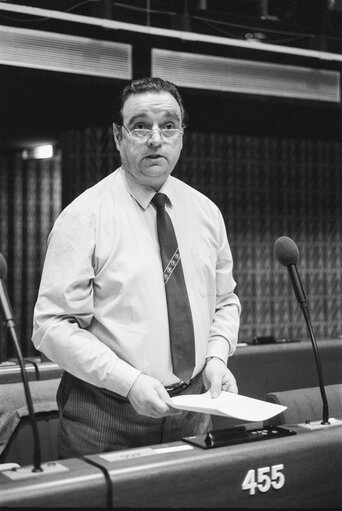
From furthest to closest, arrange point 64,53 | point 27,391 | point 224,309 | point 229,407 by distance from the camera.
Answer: point 64,53 < point 224,309 < point 229,407 < point 27,391

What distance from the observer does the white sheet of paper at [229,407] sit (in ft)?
4.43

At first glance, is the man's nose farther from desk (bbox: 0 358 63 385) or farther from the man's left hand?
desk (bbox: 0 358 63 385)

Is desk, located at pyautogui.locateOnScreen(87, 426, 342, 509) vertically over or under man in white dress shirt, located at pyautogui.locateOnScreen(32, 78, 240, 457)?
under

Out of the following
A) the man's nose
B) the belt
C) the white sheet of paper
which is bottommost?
the belt

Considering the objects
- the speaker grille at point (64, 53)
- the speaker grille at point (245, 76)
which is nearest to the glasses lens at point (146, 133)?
the speaker grille at point (64, 53)

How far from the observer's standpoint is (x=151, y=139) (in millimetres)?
1723

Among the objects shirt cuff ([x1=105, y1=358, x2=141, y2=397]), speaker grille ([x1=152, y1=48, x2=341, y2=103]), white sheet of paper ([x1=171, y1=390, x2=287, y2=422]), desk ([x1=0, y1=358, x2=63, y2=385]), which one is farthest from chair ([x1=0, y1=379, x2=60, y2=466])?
speaker grille ([x1=152, y1=48, x2=341, y2=103])

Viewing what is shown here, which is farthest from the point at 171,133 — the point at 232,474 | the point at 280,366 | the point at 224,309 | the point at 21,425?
the point at 280,366

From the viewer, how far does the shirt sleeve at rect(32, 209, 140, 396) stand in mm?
1520

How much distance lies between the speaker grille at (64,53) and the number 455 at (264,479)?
130 inches

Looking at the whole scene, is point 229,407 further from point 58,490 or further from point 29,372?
point 29,372

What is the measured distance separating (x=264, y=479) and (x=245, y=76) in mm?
3977

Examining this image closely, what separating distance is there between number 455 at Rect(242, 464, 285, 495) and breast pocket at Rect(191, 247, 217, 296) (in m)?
0.56

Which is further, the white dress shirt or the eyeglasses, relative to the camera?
the eyeglasses
